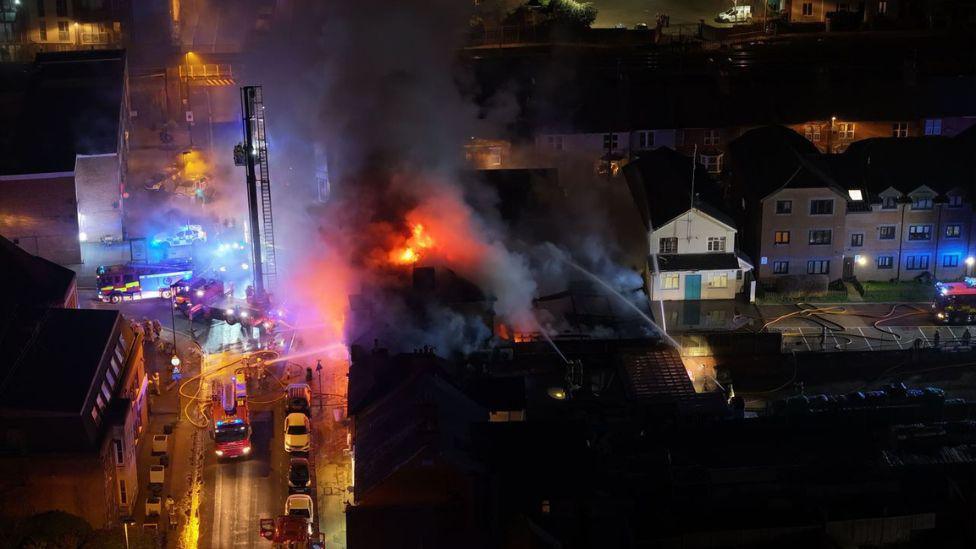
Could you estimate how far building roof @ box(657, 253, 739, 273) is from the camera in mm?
31359

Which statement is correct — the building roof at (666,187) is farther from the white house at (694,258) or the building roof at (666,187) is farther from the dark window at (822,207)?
the dark window at (822,207)

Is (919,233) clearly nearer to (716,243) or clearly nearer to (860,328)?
(860,328)

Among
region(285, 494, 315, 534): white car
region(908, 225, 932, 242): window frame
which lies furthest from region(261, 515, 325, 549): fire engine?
region(908, 225, 932, 242): window frame

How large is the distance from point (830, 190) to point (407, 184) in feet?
35.1

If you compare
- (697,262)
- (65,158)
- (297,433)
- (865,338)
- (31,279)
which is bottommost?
(297,433)

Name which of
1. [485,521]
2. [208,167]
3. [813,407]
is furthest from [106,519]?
[208,167]

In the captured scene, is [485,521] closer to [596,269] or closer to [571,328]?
[571,328]

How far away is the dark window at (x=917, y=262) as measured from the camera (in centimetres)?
3341

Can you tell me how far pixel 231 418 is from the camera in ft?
83.1

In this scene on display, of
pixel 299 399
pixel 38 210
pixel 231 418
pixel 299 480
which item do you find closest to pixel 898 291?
pixel 299 399

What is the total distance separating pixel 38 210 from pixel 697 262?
1709cm

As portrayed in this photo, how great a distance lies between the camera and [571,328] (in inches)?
1182

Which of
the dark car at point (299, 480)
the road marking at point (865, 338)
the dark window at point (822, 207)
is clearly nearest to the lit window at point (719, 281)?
the dark window at point (822, 207)

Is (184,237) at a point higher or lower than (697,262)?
higher
